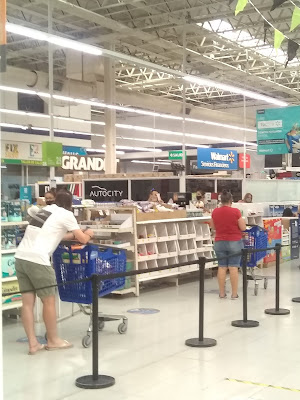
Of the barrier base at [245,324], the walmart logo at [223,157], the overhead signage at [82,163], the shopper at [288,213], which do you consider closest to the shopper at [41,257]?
the barrier base at [245,324]

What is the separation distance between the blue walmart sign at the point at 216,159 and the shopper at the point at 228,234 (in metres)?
7.56

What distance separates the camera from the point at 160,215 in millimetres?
9680

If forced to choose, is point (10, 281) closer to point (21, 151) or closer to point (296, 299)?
point (296, 299)

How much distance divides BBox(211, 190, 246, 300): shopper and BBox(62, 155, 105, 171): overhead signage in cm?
1549

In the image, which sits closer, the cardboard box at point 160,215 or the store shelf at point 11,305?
the store shelf at point 11,305

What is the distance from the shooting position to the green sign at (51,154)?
36.6 feet

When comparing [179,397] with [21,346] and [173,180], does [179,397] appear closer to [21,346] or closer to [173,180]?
[21,346]

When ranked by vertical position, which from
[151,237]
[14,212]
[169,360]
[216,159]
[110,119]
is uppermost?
[110,119]

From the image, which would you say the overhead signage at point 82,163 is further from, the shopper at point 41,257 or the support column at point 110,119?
the shopper at point 41,257

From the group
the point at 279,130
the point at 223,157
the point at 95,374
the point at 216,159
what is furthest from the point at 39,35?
the point at 223,157

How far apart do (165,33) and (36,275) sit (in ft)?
43.6

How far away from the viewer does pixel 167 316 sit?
752 centimetres

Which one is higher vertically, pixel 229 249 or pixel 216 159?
pixel 216 159

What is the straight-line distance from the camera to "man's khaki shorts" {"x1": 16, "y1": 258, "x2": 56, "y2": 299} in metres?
5.64
